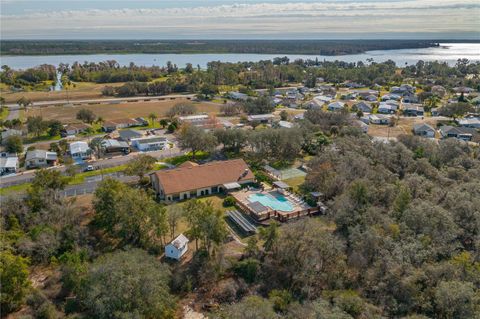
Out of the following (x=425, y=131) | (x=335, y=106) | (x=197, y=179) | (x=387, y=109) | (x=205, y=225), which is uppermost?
(x=335, y=106)

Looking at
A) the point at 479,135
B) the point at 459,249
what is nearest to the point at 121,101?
the point at 479,135

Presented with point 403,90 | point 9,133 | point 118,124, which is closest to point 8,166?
point 9,133

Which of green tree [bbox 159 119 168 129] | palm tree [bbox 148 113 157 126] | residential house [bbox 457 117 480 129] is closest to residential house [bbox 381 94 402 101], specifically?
residential house [bbox 457 117 480 129]

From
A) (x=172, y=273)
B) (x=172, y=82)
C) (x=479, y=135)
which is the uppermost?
Answer: (x=172, y=82)

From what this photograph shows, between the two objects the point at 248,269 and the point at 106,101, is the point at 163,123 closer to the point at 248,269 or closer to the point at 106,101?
the point at 106,101

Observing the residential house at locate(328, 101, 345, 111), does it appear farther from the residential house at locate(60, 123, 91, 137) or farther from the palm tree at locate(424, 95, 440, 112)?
the residential house at locate(60, 123, 91, 137)

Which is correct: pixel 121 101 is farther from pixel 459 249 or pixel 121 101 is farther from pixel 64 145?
pixel 459 249

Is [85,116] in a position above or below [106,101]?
below
